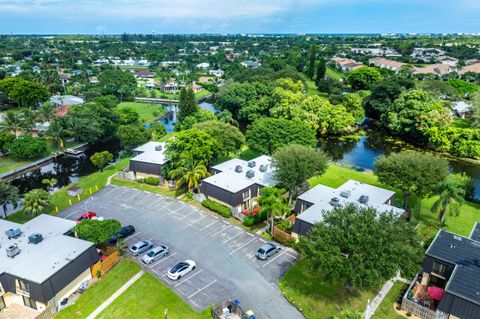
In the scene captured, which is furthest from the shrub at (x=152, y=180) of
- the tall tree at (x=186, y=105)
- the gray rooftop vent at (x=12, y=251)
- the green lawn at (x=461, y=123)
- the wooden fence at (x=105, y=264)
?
the green lawn at (x=461, y=123)

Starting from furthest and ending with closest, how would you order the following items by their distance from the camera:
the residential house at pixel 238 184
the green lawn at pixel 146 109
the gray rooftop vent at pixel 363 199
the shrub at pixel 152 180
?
the green lawn at pixel 146 109, the shrub at pixel 152 180, the residential house at pixel 238 184, the gray rooftop vent at pixel 363 199

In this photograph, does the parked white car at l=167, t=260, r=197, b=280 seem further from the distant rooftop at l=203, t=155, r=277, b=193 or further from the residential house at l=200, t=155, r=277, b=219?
the distant rooftop at l=203, t=155, r=277, b=193

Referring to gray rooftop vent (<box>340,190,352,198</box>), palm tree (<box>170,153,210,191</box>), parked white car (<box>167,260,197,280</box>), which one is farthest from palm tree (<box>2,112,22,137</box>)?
gray rooftop vent (<box>340,190,352,198</box>)

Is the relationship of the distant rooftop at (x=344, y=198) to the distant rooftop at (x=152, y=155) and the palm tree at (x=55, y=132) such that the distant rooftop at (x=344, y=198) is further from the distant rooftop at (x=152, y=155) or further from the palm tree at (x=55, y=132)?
the palm tree at (x=55, y=132)

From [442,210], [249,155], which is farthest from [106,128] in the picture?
[442,210]

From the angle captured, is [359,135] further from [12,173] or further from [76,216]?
[12,173]

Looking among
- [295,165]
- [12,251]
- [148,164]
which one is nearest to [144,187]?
[148,164]

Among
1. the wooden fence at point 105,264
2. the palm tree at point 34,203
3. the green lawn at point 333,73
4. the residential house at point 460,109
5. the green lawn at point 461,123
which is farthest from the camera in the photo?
the green lawn at point 333,73

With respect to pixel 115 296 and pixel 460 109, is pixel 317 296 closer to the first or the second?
pixel 115 296
